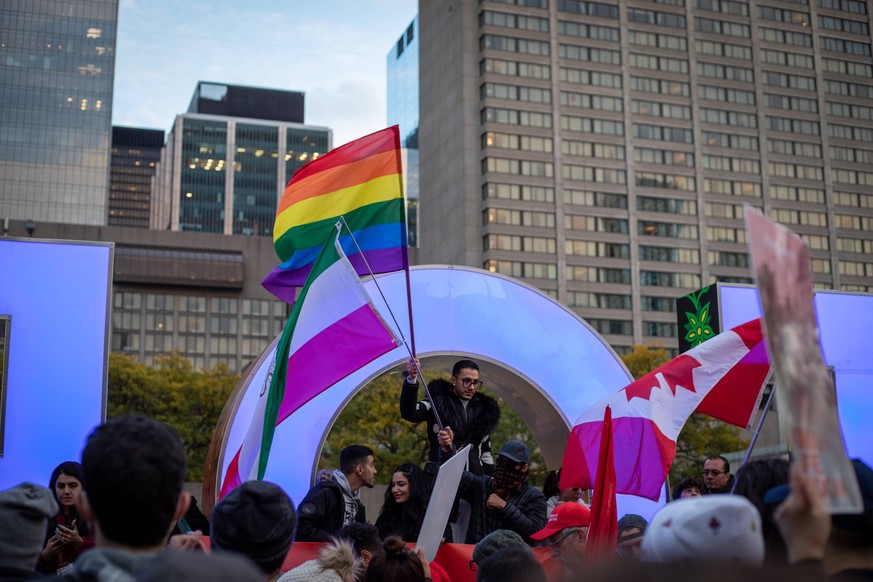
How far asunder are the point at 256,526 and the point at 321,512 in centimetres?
443

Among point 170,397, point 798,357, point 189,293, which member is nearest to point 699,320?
point 798,357

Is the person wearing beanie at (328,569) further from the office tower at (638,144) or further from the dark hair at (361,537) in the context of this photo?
the office tower at (638,144)

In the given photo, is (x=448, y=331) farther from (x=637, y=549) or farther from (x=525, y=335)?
(x=637, y=549)

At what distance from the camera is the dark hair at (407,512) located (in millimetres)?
8750

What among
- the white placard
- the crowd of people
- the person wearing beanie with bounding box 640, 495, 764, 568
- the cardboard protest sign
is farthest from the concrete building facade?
the person wearing beanie with bounding box 640, 495, 764, 568

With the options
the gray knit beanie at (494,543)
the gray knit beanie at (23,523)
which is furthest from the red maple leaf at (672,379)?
the gray knit beanie at (23,523)

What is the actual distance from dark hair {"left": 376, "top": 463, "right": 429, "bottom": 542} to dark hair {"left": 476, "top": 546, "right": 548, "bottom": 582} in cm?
448

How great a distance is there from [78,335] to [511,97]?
100168 mm

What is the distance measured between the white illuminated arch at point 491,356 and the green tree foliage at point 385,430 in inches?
1401

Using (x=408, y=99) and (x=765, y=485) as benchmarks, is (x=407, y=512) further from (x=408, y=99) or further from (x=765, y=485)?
(x=408, y=99)

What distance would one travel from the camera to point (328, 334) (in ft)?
29.0

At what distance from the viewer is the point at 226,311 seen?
11900 centimetres

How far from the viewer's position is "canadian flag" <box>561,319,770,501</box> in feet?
28.8

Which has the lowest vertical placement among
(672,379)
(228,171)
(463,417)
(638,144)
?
(463,417)
